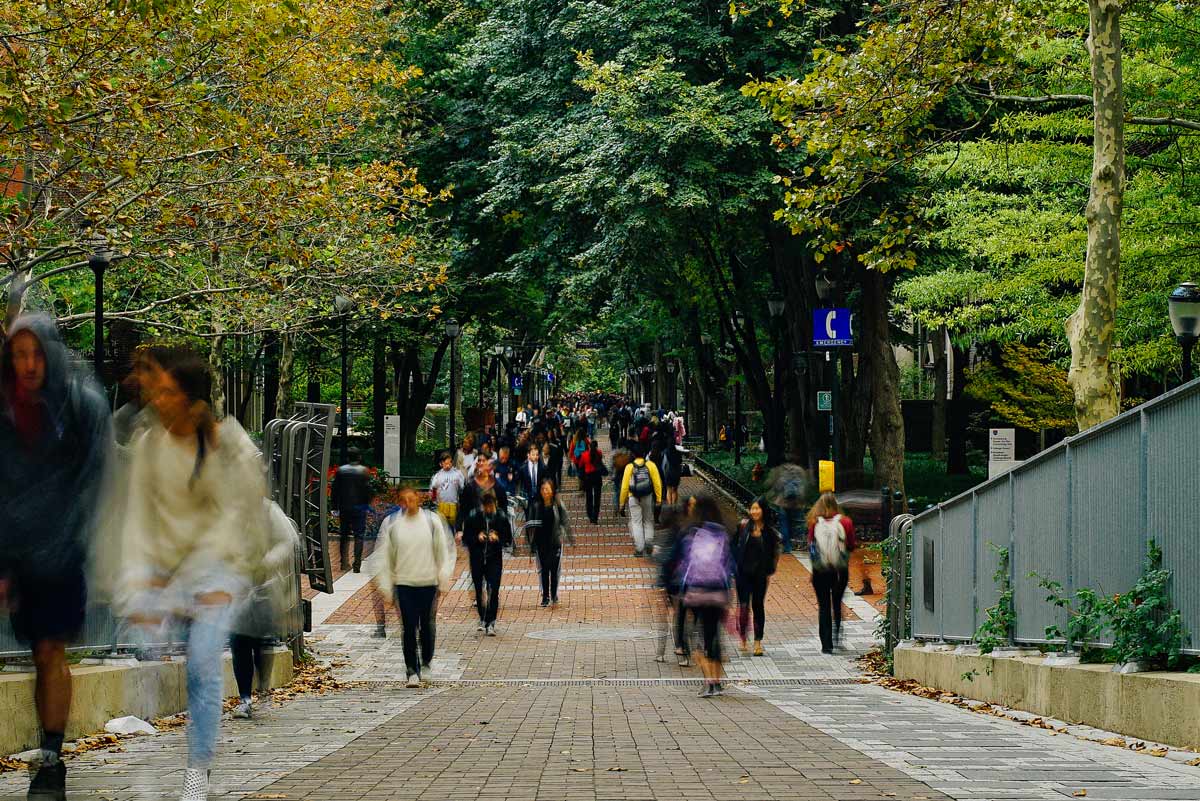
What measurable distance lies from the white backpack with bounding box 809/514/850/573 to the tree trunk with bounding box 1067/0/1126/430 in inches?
127

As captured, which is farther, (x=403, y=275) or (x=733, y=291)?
(x=733, y=291)

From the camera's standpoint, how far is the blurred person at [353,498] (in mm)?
22062

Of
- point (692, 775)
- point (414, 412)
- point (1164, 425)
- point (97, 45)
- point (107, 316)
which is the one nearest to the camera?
point (692, 775)

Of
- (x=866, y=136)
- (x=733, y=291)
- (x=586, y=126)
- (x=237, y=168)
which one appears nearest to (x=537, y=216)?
(x=586, y=126)

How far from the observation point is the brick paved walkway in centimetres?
615

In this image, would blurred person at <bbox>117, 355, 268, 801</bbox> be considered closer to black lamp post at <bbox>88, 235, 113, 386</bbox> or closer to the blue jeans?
the blue jeans

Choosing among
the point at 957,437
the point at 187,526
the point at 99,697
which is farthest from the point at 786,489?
the point at 187,526

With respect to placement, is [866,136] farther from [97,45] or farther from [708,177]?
[708,177]

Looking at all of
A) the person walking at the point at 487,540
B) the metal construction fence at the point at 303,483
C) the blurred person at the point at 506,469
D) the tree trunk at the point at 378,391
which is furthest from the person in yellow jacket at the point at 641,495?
Result: the tree trunk at the point at 378,391

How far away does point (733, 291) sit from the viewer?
38344 millimetres

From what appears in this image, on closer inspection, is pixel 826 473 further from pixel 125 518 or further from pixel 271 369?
pixel 271 369

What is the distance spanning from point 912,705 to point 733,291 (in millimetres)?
27262

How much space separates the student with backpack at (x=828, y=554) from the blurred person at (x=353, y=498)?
8.10 m

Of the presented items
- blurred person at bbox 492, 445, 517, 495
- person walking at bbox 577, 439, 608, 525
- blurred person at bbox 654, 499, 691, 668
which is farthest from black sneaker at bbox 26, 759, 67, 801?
person walking at bbox 577, 439, 608, 525
